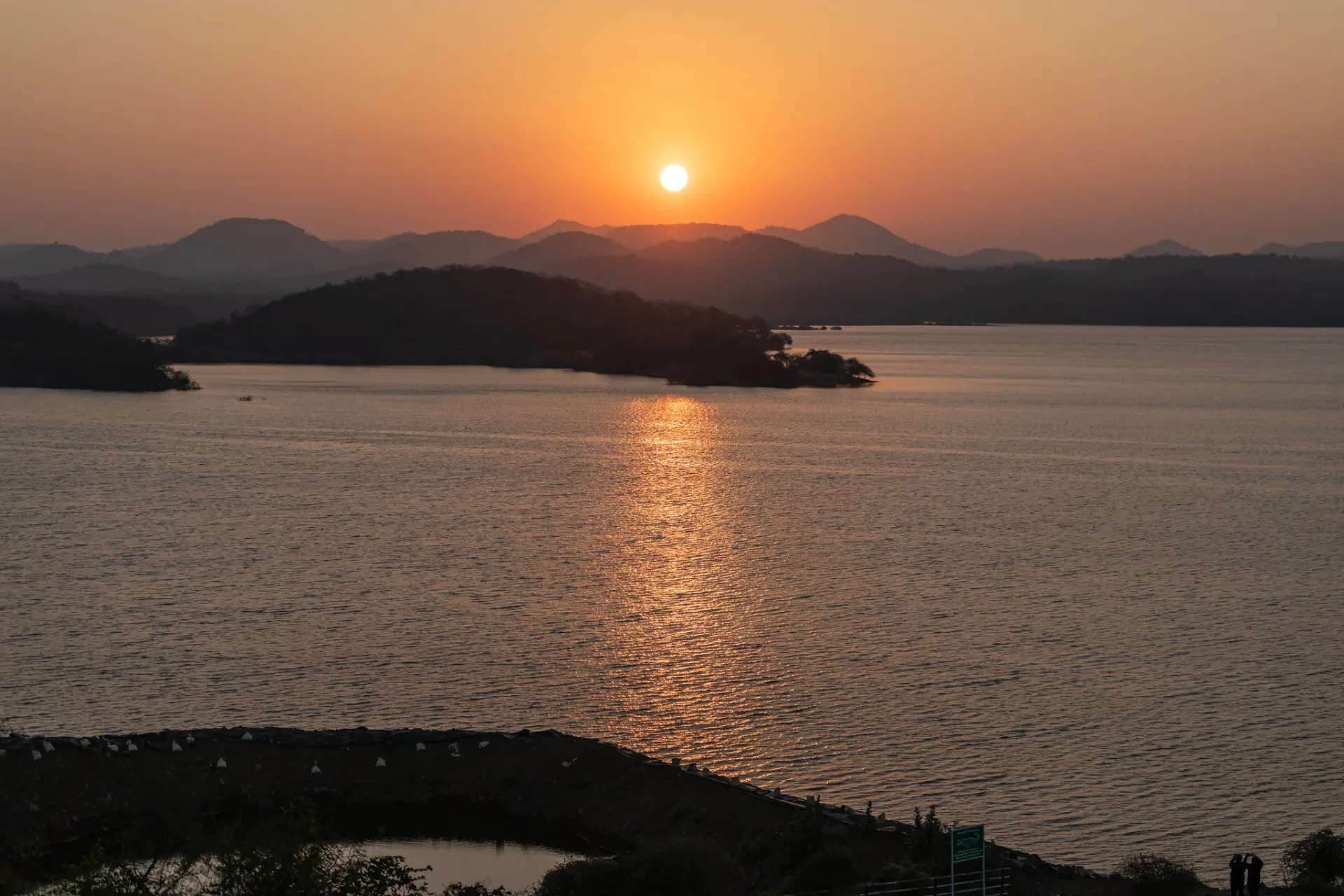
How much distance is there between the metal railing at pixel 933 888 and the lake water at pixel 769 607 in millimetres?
4908

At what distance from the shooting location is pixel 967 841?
1484 cm

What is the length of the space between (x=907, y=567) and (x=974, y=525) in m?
10.1

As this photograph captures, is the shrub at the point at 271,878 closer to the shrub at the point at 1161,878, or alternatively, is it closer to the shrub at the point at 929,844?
the shrub at the point at 929,844

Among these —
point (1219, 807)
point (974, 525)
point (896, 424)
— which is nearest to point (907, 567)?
point (974, 525)

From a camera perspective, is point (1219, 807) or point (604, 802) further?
point (1219, 807)

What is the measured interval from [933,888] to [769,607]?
77.3 ft

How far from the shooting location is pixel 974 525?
180ft

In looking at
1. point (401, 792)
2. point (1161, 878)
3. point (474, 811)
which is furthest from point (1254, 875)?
point (401, 792)

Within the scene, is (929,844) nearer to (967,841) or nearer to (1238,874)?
(1238,874)

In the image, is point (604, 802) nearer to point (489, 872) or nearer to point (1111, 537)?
point (489, 872)

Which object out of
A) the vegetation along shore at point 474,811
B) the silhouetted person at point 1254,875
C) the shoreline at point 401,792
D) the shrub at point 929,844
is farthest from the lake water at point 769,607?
the silhouetted person at point 1254,875

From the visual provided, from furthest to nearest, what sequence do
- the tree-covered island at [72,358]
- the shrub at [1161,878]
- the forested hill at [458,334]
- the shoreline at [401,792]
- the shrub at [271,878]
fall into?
the forested hill at [458,334], the tree-covered island at [72,358], the shoreline at [401,792], the shrub at [1161,878], the shrub at [271,878]

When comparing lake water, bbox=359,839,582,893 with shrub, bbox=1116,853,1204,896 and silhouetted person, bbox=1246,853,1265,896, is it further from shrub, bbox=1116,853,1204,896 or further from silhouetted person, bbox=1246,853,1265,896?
silhouetted person, bbox=1246,853,1265,896

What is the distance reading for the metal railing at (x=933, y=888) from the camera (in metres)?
16.1
